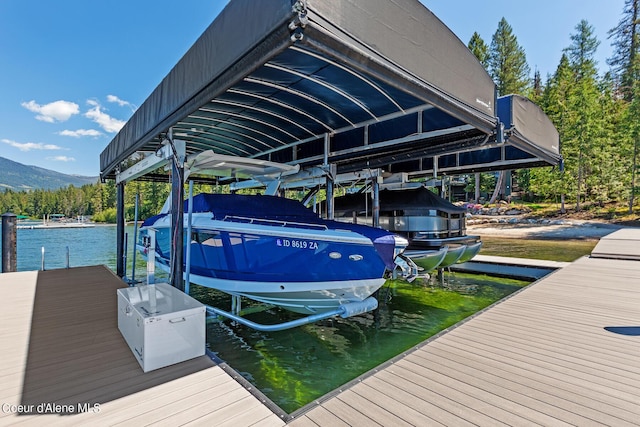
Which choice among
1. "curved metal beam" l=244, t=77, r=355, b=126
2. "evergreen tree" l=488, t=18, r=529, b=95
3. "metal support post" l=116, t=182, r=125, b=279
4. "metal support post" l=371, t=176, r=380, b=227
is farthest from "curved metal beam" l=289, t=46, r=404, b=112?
"evergreen tree" l=488, t=18, r=529, b=95

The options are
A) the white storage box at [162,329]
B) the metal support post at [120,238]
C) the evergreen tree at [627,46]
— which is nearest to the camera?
the white storage box at [162,329]

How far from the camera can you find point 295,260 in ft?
12.8

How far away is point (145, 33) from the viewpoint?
1020 cm

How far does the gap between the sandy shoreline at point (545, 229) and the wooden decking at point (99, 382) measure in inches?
820

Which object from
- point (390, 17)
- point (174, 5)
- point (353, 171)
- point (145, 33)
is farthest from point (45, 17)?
point (390, 17)

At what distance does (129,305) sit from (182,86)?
222cm

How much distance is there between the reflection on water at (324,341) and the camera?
11.5 feet

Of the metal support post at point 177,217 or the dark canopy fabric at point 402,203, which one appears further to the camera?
the dark canopy fabric at point 402,203

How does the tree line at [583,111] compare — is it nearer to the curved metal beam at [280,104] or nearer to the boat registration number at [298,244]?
the curved metal beam at [280,104]

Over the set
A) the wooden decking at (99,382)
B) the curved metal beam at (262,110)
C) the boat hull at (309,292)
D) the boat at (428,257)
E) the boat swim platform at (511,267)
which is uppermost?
the curved metal beam at (262,110)

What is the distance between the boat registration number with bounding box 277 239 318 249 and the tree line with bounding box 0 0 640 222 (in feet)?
56.7

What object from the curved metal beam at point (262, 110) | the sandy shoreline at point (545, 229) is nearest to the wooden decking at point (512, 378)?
the curved metal beam at point (262, 110)

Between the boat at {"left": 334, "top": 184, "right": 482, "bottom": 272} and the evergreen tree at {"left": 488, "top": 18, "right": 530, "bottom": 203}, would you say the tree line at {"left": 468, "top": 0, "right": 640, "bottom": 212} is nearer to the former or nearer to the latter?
the evergreen tree at {"left": 488, "top": 18, "right": 530, "bottom": 203}

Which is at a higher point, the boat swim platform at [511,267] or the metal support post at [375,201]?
the metal support post at [375,201]
